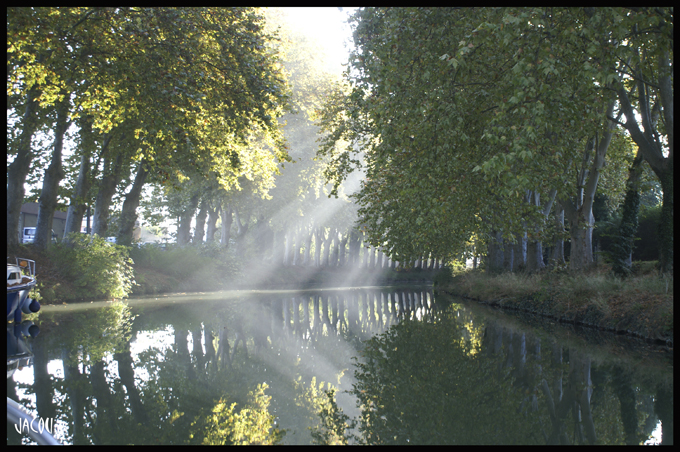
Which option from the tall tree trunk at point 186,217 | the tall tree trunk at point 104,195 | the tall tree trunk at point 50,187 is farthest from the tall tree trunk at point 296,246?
the tall tree trunk at point 50,187

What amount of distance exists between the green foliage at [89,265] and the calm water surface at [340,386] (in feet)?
31.2

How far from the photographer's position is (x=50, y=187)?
22109 millimetres

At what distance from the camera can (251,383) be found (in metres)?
7.46

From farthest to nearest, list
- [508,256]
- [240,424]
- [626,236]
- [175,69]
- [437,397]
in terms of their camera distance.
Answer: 1. [508,256]
2. [626,236]
3. [175,69]
4. [437,397]
5. [240,424]

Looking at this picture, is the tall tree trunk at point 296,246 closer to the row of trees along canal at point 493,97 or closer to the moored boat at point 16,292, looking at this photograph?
the row of trees along canal at point 493,97

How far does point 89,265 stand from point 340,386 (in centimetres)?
1843

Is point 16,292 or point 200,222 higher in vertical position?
point 200,222

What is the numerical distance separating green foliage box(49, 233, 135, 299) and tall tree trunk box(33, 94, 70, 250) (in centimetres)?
66

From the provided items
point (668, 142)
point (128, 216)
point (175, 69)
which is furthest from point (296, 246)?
point (668, 142)

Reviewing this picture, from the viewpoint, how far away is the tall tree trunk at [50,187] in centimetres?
2161

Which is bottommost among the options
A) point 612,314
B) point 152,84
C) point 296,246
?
point 612,314

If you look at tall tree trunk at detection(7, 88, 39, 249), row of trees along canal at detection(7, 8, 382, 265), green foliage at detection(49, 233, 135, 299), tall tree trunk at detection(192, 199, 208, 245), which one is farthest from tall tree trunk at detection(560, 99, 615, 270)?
tall tree trunk at detection(192, 199, 208, 245)

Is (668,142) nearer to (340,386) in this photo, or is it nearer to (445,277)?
(340,386)
